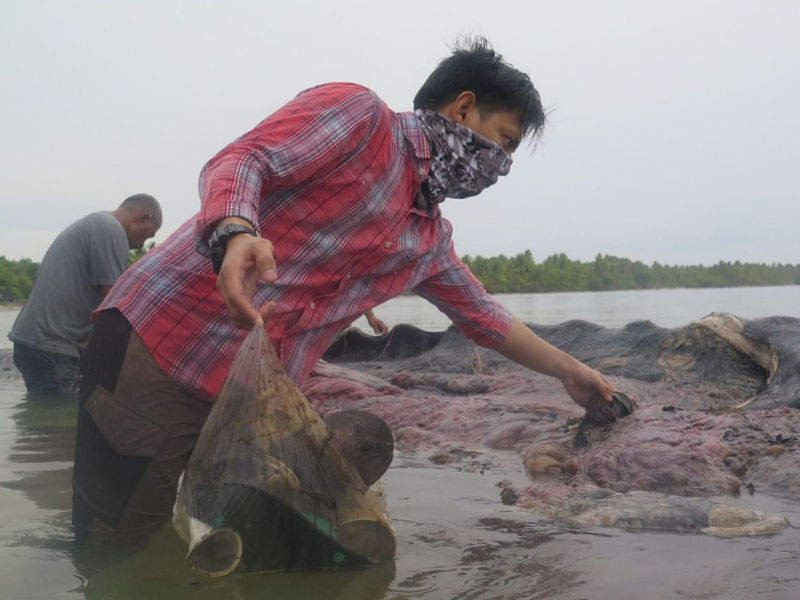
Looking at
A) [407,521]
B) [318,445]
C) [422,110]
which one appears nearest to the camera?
[318,445]

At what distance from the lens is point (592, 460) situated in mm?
3266

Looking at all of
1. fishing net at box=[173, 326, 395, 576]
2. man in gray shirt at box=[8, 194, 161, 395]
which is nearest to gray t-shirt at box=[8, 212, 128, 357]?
man in gray shirt at box=[8, 194, 161, 395]

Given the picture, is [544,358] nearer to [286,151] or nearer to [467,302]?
[467,302]

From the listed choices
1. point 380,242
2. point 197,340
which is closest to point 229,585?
point 197,340

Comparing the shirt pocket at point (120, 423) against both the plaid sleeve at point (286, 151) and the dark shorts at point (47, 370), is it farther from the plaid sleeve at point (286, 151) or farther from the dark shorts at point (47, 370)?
the dark shorts at point (47, 370)

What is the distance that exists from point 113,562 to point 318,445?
29.7 inches

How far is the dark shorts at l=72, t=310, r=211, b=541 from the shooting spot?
2.29m

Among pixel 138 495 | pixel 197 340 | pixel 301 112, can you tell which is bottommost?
pixel 138 495

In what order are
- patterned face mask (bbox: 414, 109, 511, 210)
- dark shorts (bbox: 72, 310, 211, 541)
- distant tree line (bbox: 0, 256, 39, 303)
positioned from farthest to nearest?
distant tree line (bbox: 0, 256, 39, 303) < patterned face mask (bbox: 414, 109, 511, 210) < dark shorts (bbox: 72, 310, 211, 541)

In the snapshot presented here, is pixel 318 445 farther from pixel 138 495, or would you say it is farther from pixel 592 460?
pixel 592 460

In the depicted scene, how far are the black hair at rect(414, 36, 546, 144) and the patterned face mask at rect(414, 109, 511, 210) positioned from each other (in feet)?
0.27

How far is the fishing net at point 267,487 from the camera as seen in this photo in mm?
1927

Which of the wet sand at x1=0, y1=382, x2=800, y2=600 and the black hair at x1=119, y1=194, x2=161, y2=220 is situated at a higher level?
the black hair at x1=119, y1=194, x2=161, y2=220

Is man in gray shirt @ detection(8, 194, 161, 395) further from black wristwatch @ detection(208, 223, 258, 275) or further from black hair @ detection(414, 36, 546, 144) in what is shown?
black wristwatch @ detection(208, 223, 258, 275)
